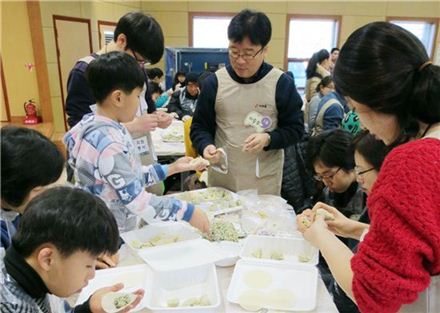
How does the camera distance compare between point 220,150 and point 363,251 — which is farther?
point 220,150

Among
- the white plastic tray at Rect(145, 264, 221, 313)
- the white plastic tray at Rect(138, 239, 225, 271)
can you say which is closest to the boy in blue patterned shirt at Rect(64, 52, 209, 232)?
the white plastic tray at Rect(138, 239, 225, 271)

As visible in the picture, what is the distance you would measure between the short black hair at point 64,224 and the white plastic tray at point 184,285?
1.17 ft

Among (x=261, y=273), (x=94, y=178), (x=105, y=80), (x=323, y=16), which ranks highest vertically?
(x=323, y=16)

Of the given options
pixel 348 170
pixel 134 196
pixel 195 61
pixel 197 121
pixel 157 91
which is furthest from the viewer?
pixel 157 91

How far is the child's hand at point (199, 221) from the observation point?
1.40 metres

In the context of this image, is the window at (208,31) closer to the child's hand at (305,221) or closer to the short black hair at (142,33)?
the short black hair at (142,33)

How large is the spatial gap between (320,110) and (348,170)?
1.54 meters

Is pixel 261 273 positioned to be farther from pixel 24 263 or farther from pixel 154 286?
pixel 24 263

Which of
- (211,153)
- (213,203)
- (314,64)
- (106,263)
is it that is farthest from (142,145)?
(314,64)

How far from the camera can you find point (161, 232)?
1.46 metres

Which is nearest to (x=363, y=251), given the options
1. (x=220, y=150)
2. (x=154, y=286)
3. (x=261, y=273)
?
(x=261, y=273)

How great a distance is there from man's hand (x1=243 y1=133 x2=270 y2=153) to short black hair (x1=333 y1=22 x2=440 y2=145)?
97 cm

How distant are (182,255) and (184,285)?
119 mm

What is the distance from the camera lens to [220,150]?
1869 mm
